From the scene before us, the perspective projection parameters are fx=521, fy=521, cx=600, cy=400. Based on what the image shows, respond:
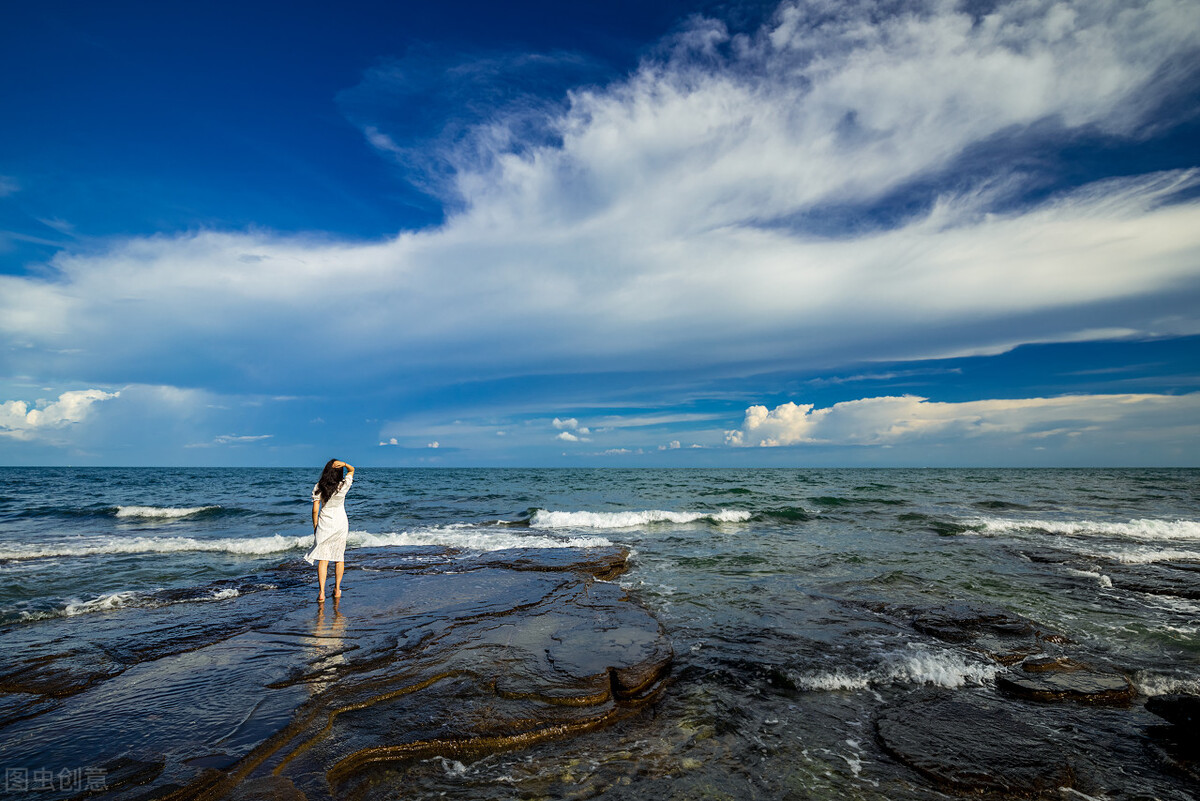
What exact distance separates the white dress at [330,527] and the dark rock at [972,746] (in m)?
8.16

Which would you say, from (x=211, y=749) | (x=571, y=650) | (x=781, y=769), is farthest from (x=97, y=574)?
(x=781, y=769)

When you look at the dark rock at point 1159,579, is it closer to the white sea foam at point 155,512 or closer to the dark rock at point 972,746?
the dark rock at point 972,746

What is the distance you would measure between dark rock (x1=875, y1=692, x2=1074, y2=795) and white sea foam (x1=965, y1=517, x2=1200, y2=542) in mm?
17156

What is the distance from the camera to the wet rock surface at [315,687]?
405 cm

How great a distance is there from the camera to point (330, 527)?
8.87m

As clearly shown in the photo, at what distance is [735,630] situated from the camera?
25.8 ft

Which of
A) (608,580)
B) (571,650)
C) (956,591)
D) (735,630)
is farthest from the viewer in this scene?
(608,580)

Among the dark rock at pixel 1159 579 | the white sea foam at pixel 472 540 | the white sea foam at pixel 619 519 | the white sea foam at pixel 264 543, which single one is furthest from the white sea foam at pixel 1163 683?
the white sea foam at pixel 619 519

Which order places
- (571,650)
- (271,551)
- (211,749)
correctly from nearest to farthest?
(211,749)
(571,650)
(271,551)

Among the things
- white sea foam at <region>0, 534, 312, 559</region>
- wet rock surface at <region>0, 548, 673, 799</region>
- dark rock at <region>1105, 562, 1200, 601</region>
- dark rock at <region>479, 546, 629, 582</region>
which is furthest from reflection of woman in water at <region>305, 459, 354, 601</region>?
dark rock at <region>1105, 562, 1200, 601</region>

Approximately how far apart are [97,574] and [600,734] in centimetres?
1336

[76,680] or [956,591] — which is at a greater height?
[76,680]

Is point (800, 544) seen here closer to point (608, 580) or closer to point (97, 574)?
point (608, 580)

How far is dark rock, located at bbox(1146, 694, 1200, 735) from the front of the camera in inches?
193
